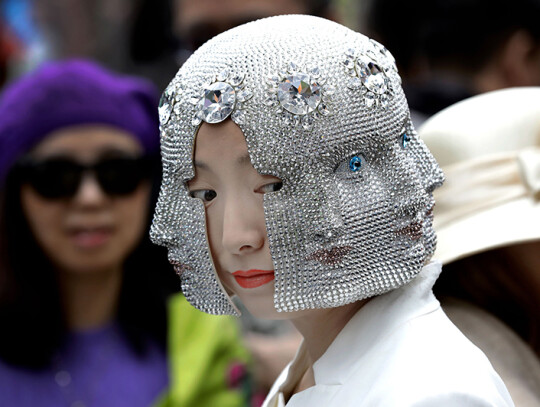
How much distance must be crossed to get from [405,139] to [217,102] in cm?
34

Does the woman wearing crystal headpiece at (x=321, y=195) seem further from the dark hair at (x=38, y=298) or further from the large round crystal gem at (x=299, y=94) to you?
the dark hair at (x=38, y=298)

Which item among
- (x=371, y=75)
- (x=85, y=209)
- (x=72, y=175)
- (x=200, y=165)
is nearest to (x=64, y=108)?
(x=72, y=175)

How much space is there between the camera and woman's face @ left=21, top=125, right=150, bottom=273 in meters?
3.13

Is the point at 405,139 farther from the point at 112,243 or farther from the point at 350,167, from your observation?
the point at 112,243

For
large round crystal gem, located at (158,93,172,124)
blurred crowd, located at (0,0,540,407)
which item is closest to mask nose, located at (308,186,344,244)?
large round crystal gem, located at (158,93,172,124)

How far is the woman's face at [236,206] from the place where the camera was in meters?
1.48

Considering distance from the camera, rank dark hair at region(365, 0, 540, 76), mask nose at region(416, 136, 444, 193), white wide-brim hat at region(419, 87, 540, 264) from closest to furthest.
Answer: mask nose at region(416, 136, 444, 193) → white wide-brim hat at region(419, 87, 540, 264) → dark hair at region(365, 0, 540, 76)

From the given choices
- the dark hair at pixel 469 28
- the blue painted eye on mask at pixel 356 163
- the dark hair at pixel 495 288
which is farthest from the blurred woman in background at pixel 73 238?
the blue painted eye on mask at pixel 356 163

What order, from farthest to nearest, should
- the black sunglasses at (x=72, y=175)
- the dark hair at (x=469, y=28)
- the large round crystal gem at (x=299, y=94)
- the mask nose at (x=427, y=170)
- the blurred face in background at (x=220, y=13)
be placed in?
the blurred face in background at (x=220, y=13) < the dark hair at (x=469, y=28) < the black sunglasses at (x=72, y=175) < the mask nose at (x=427, y=170) < the large round crystal gem at (x=299, y=94)

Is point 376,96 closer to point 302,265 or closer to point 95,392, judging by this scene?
point 302,265

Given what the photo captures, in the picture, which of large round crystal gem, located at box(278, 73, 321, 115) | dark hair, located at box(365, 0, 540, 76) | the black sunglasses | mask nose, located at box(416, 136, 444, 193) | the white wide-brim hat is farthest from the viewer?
dark hair, located at box(365, 0, 540, 76)

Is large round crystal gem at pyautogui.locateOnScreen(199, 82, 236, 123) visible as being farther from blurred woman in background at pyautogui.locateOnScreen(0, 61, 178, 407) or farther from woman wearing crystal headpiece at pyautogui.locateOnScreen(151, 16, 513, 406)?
blurred woman in background at pyautogui.locateOnScreen(0, 61, 178, 407)

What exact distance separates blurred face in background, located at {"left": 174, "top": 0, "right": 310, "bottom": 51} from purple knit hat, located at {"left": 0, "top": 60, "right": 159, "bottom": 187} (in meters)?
0.77

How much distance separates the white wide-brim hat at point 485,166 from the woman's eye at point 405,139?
0.48m
